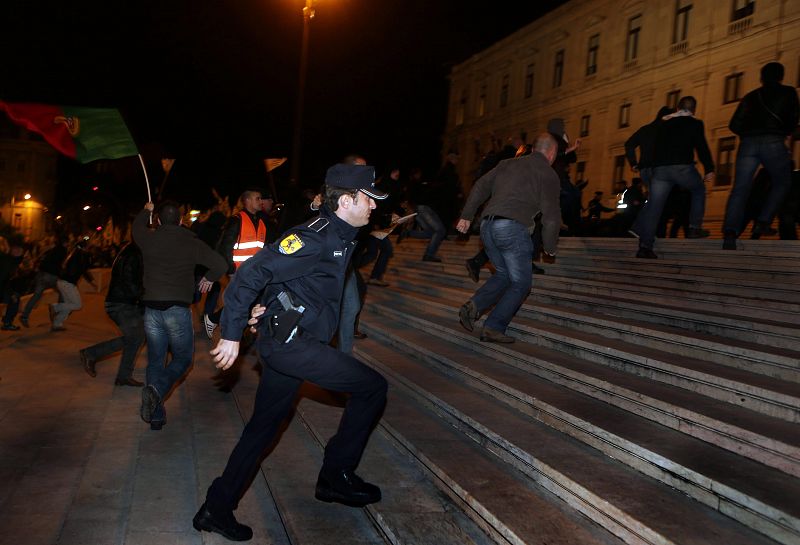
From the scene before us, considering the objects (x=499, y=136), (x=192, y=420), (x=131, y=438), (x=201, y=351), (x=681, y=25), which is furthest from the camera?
(x=499, y=136)

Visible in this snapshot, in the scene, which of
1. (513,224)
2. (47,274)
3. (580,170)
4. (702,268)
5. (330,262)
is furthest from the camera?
(580,170)

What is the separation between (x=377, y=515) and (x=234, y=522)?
75 cm

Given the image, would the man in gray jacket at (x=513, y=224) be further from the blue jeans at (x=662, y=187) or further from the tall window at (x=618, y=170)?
the tall window at (x=618, y=170)

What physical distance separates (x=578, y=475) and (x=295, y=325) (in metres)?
1.67

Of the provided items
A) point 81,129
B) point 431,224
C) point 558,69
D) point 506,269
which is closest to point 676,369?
point 506,269

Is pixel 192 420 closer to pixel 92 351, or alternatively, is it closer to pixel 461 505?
pixel 92 351

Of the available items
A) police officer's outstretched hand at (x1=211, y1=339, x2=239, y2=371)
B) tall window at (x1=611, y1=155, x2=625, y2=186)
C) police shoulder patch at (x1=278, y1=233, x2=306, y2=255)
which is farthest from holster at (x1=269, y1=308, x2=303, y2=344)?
tall window at (x1=611, y1=155, x2=625, y2=186)

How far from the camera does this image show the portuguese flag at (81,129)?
7.07 metres

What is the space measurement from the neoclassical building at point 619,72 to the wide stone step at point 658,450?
14.4m

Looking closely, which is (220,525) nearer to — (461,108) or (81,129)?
(81,129)

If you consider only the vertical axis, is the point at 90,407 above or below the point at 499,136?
below

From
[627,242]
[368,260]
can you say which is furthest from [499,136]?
[368,260]

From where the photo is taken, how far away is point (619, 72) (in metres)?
33.0

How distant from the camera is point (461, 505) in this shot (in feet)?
12.1
